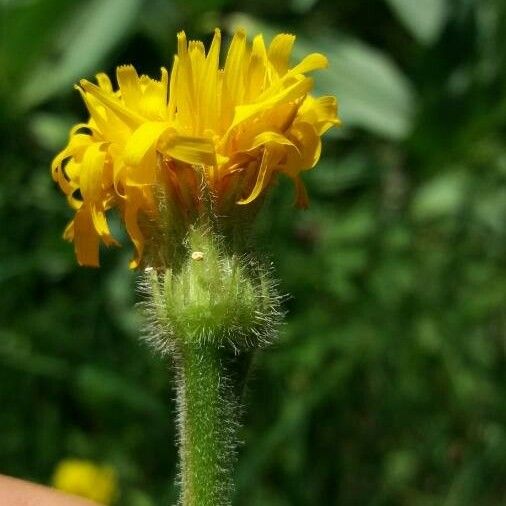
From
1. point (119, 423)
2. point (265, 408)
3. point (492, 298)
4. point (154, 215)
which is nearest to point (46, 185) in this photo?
point (119, 423)

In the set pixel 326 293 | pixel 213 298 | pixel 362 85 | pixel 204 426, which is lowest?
pixel 204 426

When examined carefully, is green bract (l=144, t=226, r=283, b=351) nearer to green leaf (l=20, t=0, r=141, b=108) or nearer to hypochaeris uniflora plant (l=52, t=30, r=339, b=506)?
hypochaeris uniflora plant (l=52, t=30, r=339, b=506)

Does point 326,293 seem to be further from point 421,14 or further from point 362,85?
point 421,14

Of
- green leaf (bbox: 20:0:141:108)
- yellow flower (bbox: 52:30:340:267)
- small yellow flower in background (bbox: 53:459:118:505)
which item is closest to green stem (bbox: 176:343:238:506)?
yellow flower (bbox: 52:30:340:267)

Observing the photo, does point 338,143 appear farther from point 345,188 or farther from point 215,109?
point 215,109

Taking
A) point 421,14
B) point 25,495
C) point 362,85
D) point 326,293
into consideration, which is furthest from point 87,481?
point 421,14
